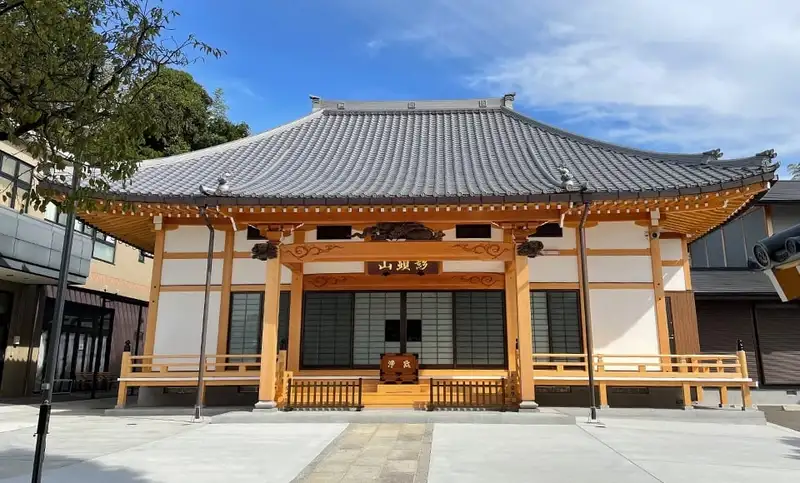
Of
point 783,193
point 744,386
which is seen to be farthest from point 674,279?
point 783,193

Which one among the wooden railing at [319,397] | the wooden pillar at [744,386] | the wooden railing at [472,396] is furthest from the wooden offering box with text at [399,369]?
the wooden pillar at [744,386]

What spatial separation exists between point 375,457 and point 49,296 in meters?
17.7

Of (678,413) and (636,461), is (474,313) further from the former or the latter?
(636,461)

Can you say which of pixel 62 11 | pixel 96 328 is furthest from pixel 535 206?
pixel 96 328

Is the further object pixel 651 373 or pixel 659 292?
pixel 659 292

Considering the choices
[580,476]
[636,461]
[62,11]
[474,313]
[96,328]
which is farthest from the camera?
[96,328]

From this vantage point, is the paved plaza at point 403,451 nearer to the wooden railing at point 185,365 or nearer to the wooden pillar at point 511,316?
the wooden railing at point 185,365

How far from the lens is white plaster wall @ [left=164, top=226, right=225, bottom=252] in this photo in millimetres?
13852

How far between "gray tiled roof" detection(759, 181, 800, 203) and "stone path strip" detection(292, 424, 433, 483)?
16.5 m

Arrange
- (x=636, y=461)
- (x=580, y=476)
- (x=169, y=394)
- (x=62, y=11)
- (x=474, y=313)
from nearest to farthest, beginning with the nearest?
1. (x=62, y=11)
2. (x=580, y=476)
3. (x=636, y=461)
4. (x=169, y=394)
5. (x=474, y=313)

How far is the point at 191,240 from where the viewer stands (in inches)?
547

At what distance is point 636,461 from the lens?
7.08 meters

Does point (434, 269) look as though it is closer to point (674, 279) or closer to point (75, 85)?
point (674, 279)

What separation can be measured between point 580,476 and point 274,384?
7249 millimetres
